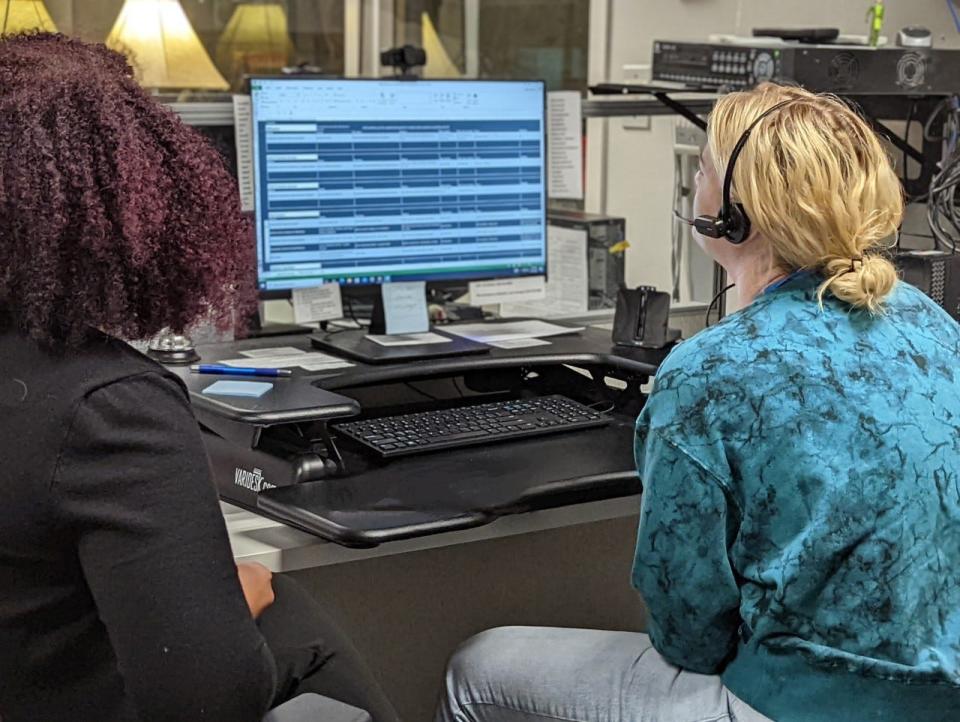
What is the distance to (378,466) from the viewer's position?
1547 millimetres

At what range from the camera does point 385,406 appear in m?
1.84

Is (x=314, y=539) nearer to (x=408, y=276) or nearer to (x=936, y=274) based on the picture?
(x=408, y=276)

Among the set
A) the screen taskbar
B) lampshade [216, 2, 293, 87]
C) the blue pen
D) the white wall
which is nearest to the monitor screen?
the screen taskbar

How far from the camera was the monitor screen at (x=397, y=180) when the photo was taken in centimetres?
186

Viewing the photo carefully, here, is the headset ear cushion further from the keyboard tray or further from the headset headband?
the keyboard tray

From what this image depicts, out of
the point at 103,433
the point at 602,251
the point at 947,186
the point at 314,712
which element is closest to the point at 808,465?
the point at 314,712

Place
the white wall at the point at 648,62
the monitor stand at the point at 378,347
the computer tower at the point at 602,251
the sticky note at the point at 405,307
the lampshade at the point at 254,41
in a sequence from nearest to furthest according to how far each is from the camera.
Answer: the monitor stand at the point at 378,347, the sticky note at the point at 405,307, the computer tower at the point at 602,251, the white wall at the point at 648,62, the lampshade at the point at 254,41

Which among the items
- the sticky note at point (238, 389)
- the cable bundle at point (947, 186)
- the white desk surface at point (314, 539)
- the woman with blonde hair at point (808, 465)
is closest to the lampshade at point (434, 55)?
the cable bundle at point (947, 186)

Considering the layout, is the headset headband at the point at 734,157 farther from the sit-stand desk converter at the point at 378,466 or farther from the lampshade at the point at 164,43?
the lampshade at the point at 164,43

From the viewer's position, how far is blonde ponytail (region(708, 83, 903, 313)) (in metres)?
1.27

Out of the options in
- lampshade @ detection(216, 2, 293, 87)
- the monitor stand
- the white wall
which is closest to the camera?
the monitor stand

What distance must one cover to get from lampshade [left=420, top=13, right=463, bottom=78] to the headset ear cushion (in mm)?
3685

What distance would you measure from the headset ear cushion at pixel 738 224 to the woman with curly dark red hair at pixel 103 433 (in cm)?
55

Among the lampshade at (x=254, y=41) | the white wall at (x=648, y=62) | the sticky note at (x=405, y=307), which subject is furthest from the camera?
the lampshade at (x=254, y=41)
